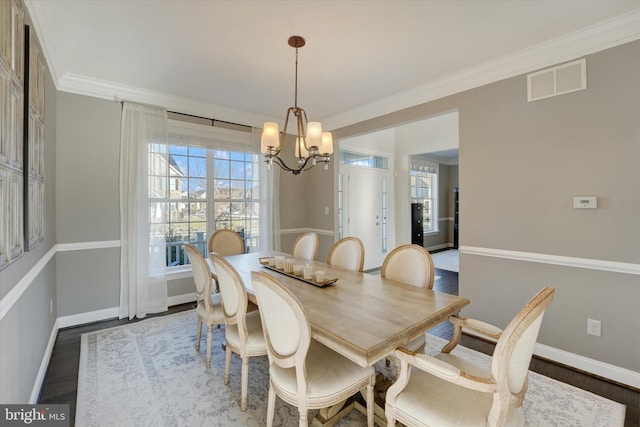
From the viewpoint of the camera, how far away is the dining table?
1267mm

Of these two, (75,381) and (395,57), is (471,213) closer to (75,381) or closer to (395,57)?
(395,57)

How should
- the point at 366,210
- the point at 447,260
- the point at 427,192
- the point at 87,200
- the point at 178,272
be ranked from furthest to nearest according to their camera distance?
the point at 427,192 < the point at 447,260 < the point at 366,210 < the point at 178,272 < the point at 87,200

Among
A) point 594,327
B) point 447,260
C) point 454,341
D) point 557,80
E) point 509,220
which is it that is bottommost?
point 447,260

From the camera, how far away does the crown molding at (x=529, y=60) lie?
6.87 ft

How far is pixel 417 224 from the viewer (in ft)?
23.0

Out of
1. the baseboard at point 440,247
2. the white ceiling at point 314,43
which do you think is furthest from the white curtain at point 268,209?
the baseboard at point 440,247

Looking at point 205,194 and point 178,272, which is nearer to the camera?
point 178,272

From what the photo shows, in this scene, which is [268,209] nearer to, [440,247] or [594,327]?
[594,327]

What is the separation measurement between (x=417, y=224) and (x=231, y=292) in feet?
19.5

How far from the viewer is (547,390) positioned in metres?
2.04

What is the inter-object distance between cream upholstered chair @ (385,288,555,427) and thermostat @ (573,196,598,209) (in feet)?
5.40

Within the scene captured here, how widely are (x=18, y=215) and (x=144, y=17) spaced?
62.4 inches

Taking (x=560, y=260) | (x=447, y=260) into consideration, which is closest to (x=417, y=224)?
(x=447, y=260)

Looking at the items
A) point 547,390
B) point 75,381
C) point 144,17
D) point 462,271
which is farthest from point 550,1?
point 75,381
